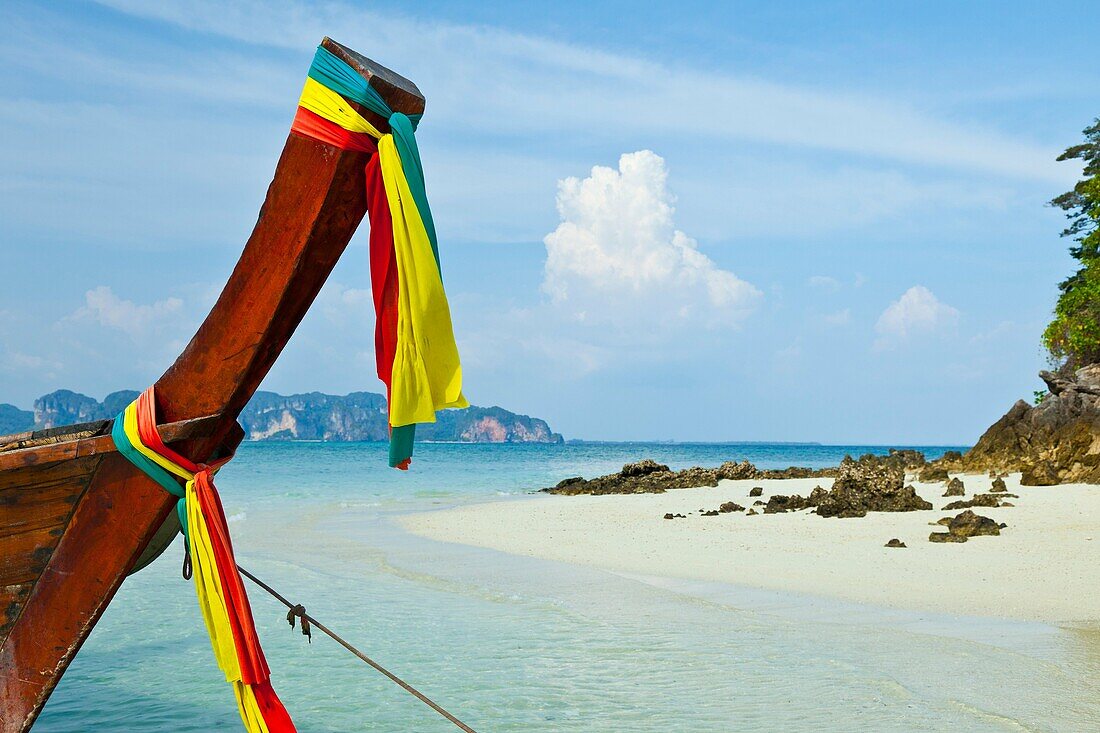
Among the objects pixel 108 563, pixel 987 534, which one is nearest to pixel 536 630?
pixel 108 563

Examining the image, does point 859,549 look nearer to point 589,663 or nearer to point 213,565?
point 589,663

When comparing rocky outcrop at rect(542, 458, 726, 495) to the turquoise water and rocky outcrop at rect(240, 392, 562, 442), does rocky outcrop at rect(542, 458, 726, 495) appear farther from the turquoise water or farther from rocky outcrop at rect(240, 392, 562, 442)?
rocky outcrop at rect(240, 392, 562, 442)

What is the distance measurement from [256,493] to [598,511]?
1368 cm

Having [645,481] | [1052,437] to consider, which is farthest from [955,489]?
[645,481]

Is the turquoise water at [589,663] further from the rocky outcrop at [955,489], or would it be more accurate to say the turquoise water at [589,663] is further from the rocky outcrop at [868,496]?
the rocky outcrop at [955,489]

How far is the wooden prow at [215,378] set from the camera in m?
3.03

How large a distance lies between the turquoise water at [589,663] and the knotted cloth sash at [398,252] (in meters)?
3.22

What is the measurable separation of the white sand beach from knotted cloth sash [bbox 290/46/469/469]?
21.8 feet

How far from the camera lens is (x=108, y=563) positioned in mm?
3285

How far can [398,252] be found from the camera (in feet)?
9.57

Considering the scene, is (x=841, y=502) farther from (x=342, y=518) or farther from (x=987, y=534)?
(x=342, y=518)

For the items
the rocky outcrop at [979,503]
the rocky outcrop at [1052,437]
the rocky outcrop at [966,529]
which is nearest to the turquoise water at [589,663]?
the rocky outcrop at [966,529]

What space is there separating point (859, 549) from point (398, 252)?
32.0 ft

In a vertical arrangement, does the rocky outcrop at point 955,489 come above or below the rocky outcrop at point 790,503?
above
